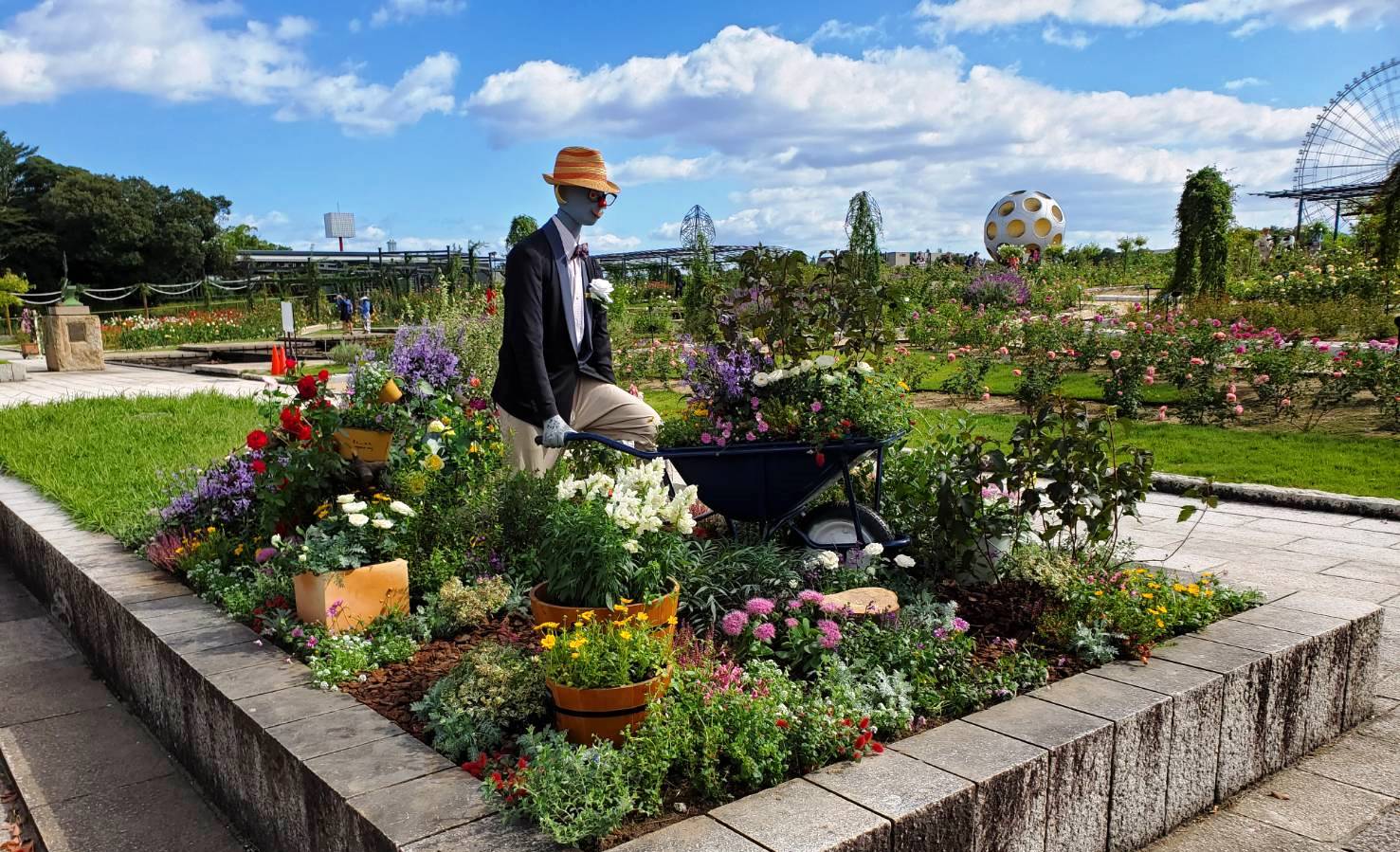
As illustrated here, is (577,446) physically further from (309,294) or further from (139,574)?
(309,294)

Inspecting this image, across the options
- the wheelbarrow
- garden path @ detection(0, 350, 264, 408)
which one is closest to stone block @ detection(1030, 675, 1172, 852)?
the wheelbarrow

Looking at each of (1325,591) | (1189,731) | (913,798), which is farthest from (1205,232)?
(913,798)

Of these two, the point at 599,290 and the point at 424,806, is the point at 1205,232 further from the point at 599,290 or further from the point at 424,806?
the point at 424,806

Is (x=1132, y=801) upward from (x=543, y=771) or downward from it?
downward

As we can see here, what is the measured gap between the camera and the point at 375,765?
8.04ft

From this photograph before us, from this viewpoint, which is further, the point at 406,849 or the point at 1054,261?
the point at 1054,261

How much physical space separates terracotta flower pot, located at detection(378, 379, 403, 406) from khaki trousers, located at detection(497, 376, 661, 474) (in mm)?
426

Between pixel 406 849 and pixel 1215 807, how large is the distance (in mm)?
2340

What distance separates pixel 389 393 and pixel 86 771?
1.71 meters

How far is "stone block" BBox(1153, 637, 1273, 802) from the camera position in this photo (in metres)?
2.98

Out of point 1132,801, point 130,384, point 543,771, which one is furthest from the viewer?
point 130,384

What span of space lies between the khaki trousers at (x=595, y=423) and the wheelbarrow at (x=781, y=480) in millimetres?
273

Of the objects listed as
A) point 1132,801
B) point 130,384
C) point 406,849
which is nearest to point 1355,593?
point 1132,801

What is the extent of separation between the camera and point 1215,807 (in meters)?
2.99
